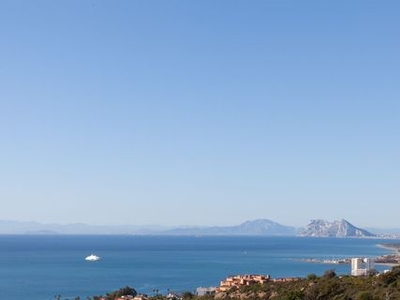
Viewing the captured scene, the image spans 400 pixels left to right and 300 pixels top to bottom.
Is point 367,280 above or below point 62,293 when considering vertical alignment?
above

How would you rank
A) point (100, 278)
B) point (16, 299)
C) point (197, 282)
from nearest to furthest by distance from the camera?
point (16, 299)
point (197, 282)
point (100, 278)

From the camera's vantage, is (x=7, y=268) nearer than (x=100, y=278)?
No

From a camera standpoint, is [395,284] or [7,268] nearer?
[395,284]

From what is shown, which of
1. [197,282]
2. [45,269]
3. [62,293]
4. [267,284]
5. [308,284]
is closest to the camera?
[308,284]

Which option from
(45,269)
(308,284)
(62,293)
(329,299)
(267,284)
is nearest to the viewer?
(329,299)

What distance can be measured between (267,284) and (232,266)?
2108 inches

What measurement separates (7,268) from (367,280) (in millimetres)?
62510

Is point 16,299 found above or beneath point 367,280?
beneath

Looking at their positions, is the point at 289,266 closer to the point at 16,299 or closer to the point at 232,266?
the point at 232,266

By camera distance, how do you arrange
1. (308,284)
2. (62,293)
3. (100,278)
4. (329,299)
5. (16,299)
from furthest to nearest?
(100,278)
(62,293)
(16,299)
(308,284)
(329,299)

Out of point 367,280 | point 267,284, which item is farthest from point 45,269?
point 367,280

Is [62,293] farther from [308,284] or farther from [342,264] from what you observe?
[342,264]

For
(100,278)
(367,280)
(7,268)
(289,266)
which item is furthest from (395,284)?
(7,268)

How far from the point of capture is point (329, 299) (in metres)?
28.0
